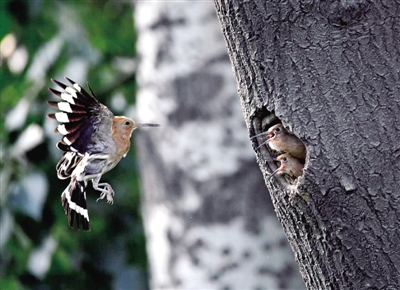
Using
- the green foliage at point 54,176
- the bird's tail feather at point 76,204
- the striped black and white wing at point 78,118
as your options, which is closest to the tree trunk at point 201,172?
the green foliage at point 54,176

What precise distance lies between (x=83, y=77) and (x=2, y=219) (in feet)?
3.06

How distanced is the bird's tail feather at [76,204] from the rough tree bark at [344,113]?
55 centimetres

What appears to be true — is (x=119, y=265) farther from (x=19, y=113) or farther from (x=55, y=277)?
(x=19, y=113)

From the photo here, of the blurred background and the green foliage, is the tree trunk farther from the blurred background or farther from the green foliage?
the green foliage

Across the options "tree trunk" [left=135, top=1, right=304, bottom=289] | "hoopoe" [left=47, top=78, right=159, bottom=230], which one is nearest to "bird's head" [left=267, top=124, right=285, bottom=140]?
"hoopoe" [left=47, top=78, right=159, bottom=230]

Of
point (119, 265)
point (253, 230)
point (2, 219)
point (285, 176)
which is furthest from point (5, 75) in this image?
point (285, 176)

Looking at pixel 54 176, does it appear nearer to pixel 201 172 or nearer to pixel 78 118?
pixel 201 172

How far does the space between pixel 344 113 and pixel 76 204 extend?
29.1 inches

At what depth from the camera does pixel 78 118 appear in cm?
188

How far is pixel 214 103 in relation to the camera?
3908 millimetres

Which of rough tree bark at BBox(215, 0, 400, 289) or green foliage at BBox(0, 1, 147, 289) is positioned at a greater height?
green foliage at BBox(0, 1, 147, 289)

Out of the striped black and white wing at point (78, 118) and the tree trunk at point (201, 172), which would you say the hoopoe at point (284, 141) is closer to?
the striped black and white wing at point (78, 118)

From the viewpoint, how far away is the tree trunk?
3.81 meters

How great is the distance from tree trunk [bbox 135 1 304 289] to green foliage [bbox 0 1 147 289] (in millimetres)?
620
